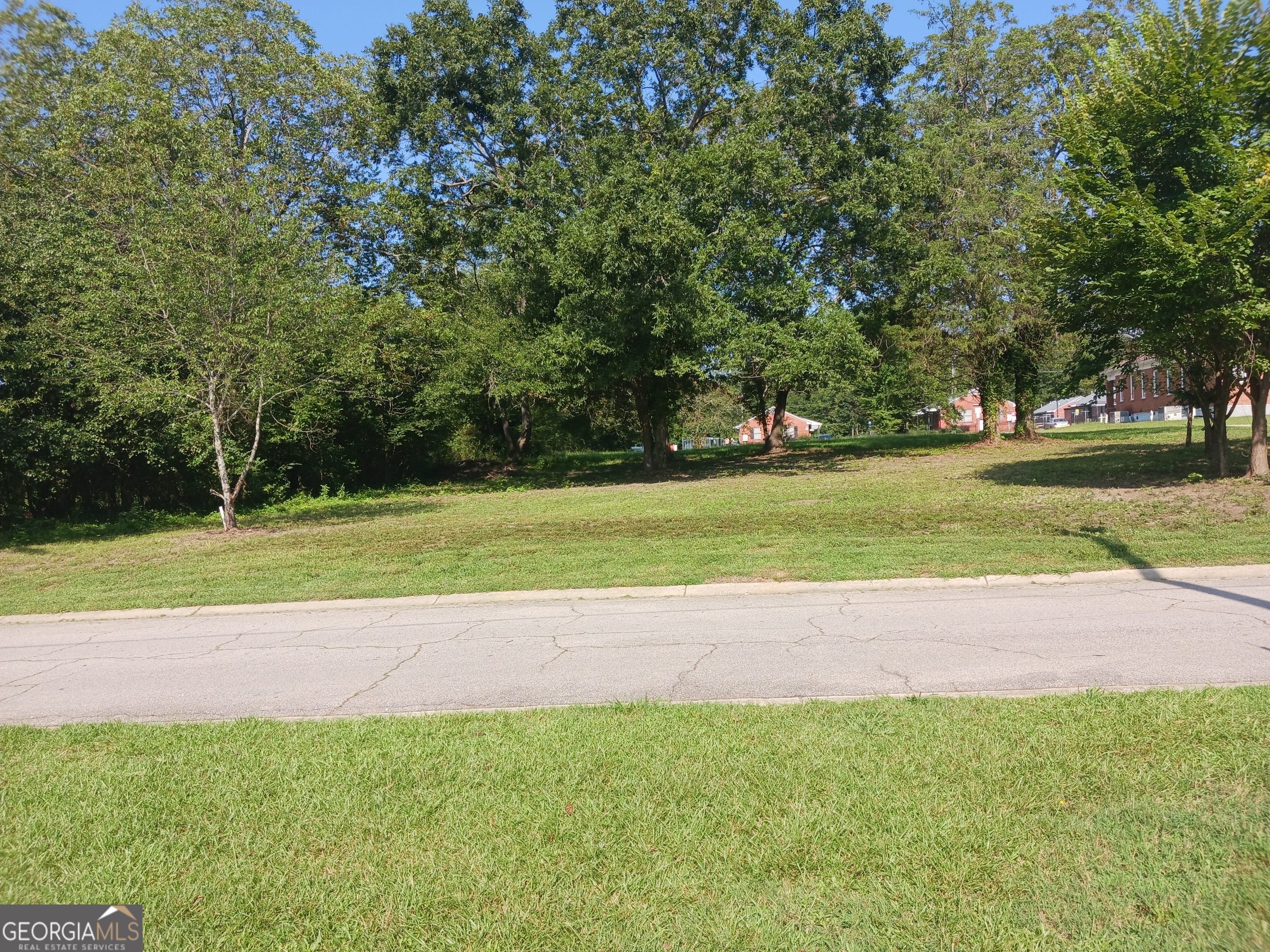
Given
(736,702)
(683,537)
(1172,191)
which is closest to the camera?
(736,702)

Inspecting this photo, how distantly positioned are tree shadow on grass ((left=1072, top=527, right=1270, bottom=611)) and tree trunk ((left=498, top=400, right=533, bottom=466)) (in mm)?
25498

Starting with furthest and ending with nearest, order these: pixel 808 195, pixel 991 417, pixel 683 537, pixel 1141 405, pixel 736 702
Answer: pixel 1141 405 < pixel 991 417 < pixel 808 195 < pixel 683 537 < pixel 736 702

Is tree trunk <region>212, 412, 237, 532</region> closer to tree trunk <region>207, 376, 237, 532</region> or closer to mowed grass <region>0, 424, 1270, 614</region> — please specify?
tree trunk <region>207, 376, 237, 532</region>

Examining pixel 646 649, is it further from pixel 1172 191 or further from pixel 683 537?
pixel 1172 191

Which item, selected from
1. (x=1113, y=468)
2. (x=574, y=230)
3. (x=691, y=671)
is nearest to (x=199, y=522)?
(x=574, y=230)

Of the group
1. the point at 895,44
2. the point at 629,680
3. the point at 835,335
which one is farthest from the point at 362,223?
the point at 629,680

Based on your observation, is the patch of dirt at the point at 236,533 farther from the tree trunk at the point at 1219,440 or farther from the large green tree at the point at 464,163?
the tree trunk at the point at 1219,440

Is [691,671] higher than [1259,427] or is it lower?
lower

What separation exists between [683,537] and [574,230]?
13411mm

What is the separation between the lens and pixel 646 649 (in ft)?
25.4

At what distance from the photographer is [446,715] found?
5.80 meters

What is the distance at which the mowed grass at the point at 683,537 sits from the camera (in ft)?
38.0

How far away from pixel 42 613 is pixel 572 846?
10.3 m

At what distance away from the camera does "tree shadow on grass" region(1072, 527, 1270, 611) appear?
342 inches
